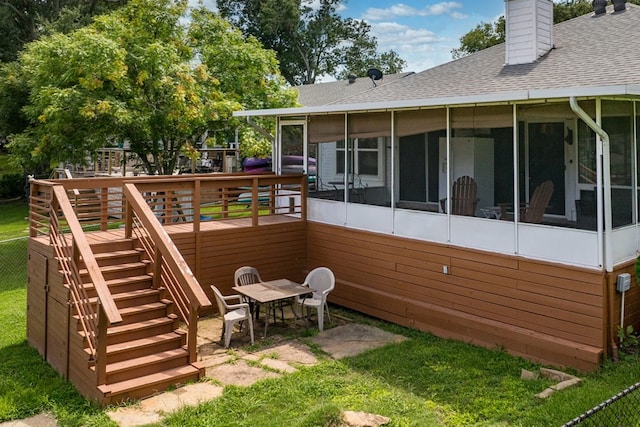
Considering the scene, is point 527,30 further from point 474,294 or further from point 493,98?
point 474,294

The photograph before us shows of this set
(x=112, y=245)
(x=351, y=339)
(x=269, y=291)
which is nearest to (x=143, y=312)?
(x=112, y=245)

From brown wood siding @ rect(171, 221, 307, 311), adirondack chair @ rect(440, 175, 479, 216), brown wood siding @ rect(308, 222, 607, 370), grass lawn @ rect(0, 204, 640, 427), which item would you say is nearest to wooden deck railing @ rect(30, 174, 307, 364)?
brown wood siding @ rect(171, 221, 307, 311)

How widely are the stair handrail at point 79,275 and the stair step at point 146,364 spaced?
27cm

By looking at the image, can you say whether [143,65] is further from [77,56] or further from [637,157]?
[637,157]

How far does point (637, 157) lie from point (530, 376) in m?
2.80

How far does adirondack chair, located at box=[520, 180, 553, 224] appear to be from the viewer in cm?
607

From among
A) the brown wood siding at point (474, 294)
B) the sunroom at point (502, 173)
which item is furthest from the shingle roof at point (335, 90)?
the brown wood siding at point (474, 294)

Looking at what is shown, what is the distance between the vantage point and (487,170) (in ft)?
21.7

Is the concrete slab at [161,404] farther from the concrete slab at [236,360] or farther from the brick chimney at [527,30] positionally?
the brick chimney at [527,30]

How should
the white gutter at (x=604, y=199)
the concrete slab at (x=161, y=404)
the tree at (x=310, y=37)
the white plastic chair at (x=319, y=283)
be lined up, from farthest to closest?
the tree at (x=310, y=37), the white plastic chair at (x=319, y=283), the white gutter at (x=604, y=199), the concrete slab at (x=161, y=404)

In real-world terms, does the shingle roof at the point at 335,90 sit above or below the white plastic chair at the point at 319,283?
above

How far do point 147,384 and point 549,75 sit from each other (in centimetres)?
597

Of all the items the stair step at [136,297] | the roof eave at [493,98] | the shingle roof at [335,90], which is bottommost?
the stair step at [136,297]

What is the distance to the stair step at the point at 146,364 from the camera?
539cm
